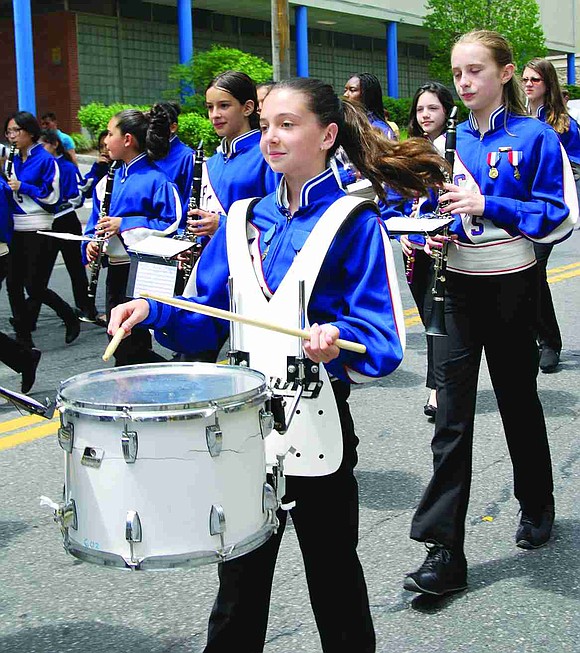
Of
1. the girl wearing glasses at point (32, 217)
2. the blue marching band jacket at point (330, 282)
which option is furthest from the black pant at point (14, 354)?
the blue marching band jacket at point (330, 282)

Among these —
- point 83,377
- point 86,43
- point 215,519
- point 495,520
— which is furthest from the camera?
point 86,43

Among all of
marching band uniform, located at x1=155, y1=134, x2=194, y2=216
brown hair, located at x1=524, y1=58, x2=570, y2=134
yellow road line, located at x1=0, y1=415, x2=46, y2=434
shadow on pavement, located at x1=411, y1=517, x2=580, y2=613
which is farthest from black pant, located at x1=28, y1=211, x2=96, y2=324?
shadow on pavement, located at x1=411, y1=517, x2=580, y2=613

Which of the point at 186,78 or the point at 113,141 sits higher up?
the point at 186,78

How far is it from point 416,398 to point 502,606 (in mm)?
3144

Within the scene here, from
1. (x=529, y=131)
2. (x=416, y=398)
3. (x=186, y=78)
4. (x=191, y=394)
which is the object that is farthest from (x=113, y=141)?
(x=186, y=78)

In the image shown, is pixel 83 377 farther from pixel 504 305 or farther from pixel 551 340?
pixel 551 340

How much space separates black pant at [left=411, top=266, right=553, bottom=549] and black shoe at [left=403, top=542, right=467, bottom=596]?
0.15 feet

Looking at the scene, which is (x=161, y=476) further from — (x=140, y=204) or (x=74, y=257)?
(x=74, y=257)

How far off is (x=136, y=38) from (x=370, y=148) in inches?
1163

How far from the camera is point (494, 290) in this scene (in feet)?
13.4

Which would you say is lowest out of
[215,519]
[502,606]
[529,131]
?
[502,606]

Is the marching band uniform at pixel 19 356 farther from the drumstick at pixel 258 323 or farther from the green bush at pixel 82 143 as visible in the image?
the green bush at pixel 82 143

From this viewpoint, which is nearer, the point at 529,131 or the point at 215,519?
the point at 215,519

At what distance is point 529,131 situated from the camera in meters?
4.11
